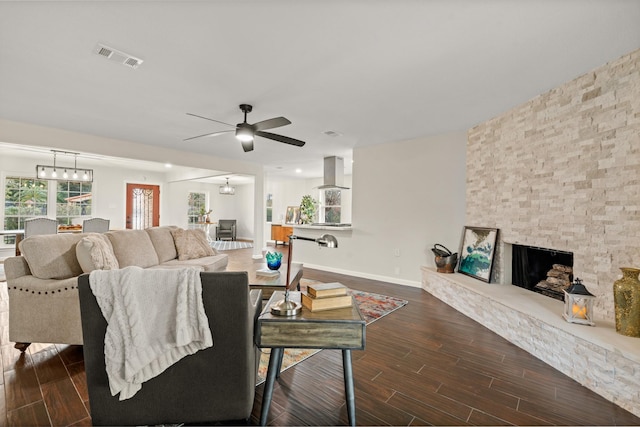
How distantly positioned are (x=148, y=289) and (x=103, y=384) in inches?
22.0

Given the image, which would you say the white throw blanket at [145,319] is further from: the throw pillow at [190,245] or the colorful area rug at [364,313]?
the throw pillow at [190,245]

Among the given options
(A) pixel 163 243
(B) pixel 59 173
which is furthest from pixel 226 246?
(A) pixel 163 243

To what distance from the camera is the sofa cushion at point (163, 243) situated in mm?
4045

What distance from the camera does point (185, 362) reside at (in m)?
1.51

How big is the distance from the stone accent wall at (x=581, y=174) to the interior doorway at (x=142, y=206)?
9.04 m

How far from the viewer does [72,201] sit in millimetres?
7426

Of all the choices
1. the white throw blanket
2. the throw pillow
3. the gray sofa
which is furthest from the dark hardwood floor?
the throw pillow

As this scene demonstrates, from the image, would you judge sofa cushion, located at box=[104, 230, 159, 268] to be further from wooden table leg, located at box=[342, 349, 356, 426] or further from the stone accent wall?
the stone accent wall

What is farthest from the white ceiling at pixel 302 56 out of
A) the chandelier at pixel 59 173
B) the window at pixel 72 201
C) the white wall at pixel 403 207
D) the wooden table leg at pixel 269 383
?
the window at pixel 72 201

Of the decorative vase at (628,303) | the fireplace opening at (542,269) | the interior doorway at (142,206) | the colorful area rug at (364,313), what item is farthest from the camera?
the interior doorway at (142,206)

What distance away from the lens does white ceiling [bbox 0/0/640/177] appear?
5.84 ft

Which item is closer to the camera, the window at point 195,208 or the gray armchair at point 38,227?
the gray armchair at point 38,227

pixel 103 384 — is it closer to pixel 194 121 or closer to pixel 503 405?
pixel 503 405

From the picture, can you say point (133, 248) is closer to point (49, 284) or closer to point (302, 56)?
point (49, 284)
